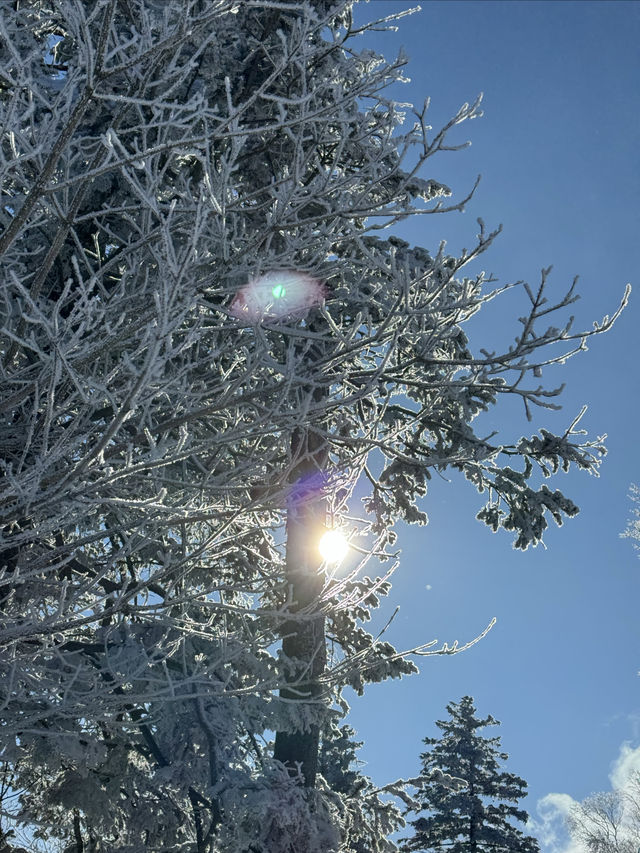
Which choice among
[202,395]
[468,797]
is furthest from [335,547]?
[468,797]

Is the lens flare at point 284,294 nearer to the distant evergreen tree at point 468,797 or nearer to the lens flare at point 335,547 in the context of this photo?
the lens flare at point 335,547

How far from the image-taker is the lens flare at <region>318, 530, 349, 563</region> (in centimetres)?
484

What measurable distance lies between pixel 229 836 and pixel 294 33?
24.5ft

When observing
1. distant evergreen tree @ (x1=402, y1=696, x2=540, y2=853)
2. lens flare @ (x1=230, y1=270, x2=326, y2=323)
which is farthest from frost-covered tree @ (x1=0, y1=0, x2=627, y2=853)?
distant evergreen tree @ (x1=402, y1=696, x2=540, y2=853)

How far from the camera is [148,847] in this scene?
25.0ft

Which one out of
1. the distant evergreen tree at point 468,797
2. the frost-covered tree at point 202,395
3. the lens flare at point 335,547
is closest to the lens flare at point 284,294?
the frost-covered tree at point 202,395

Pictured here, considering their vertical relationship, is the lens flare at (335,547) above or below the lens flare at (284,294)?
below

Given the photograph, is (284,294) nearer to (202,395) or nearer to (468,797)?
(202,395)

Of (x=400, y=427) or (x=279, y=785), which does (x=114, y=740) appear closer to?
(x=279, y=785)

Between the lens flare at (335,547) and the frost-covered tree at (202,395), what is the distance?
0.47 ft

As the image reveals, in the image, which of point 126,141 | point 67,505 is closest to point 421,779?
point 67,505

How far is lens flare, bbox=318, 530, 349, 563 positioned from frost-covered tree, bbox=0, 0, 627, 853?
14 cm

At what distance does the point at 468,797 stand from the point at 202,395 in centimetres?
2603

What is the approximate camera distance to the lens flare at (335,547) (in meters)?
4.84
